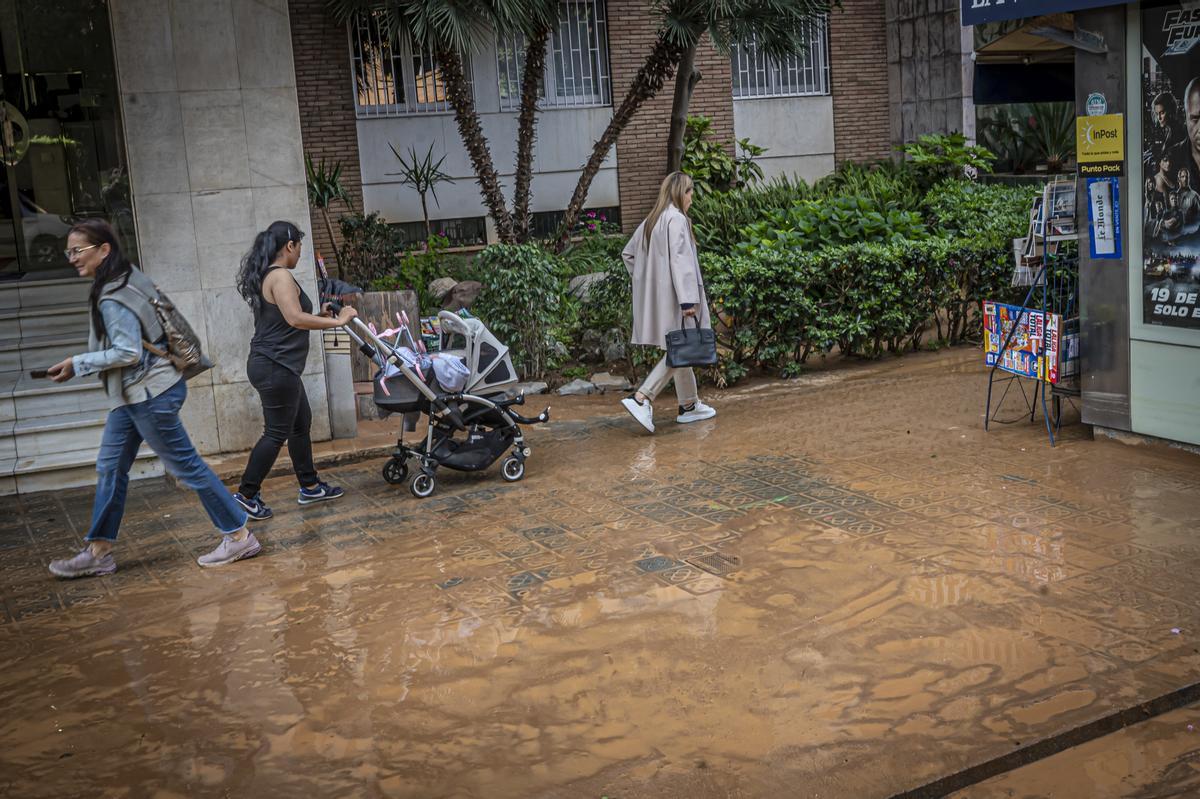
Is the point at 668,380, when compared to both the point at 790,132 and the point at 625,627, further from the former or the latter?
the point at 790,132

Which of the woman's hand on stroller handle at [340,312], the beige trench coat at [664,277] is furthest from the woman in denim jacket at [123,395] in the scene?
the beige trench coat at [664,277]

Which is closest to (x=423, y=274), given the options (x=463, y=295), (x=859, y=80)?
(x=463, y=295)

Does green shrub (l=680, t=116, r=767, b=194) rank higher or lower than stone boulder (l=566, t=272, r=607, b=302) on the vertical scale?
higher

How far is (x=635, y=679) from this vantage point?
16.1ft

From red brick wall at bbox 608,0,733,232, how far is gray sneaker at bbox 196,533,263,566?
13087 millimetres

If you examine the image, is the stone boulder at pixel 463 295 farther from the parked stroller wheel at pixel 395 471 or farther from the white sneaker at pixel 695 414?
the parked stroller wheel at pixel 395 471

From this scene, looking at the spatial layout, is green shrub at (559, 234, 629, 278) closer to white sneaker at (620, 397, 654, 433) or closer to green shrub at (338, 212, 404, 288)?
green shrub at (338, 212, 404, 288)

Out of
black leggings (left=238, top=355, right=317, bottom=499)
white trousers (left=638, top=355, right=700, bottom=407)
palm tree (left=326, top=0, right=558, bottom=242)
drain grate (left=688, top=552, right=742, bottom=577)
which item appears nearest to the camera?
drain grate (left=688, top=552, right=742, bottom=577)

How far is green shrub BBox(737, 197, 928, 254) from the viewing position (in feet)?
38.9

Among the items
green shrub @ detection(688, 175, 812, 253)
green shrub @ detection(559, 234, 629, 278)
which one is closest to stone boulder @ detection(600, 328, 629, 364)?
green shrub @ detection(559, 234, 629, 278)

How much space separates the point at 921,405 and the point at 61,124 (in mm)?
11386

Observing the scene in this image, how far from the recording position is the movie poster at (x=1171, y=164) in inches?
280

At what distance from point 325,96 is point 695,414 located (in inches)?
397

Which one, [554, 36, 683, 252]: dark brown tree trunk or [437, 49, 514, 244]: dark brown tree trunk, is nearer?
[437, 49, 514, 244]: dark brown tree trunk
